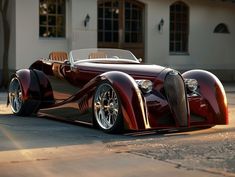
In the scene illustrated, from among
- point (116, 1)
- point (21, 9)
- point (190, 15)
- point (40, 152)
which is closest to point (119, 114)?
point (40, 152)

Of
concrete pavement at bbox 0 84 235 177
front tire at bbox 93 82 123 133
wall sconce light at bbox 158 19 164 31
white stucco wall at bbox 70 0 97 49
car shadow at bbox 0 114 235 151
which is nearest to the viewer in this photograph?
concrete pavement at bbox 0 84 235 177

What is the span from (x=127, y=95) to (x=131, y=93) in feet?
0.22

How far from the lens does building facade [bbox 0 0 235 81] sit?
1978cm

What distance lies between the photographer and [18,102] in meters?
11.7

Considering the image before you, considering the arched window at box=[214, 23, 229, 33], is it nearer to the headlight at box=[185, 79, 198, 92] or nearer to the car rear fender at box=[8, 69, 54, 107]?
the car rear fender at box=[8, 69, 54, 107]

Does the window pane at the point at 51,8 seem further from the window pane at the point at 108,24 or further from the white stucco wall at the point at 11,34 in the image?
the window pane at the point at 108,24

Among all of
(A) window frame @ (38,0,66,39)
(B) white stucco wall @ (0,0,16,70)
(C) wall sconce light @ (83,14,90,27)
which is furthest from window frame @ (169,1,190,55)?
(B) white stucco wall @ (0,0,16,70)

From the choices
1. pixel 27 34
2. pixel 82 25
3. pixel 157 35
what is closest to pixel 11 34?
pixel 27 34

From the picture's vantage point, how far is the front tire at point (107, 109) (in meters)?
8.83

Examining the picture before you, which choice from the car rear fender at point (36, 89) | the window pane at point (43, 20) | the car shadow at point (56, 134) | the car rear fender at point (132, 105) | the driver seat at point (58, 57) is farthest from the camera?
the window pane at point (43, 20)

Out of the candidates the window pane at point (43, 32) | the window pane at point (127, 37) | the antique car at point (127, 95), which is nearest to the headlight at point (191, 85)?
the antique car at point (127, 95)

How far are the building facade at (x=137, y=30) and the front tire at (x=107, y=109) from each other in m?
10.8

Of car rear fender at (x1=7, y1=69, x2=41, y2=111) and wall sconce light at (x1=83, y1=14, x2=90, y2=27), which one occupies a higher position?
wall sconce light at (x1=83, y1=14, x2=90, y2=27)

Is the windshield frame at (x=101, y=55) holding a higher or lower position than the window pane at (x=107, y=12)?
lower
